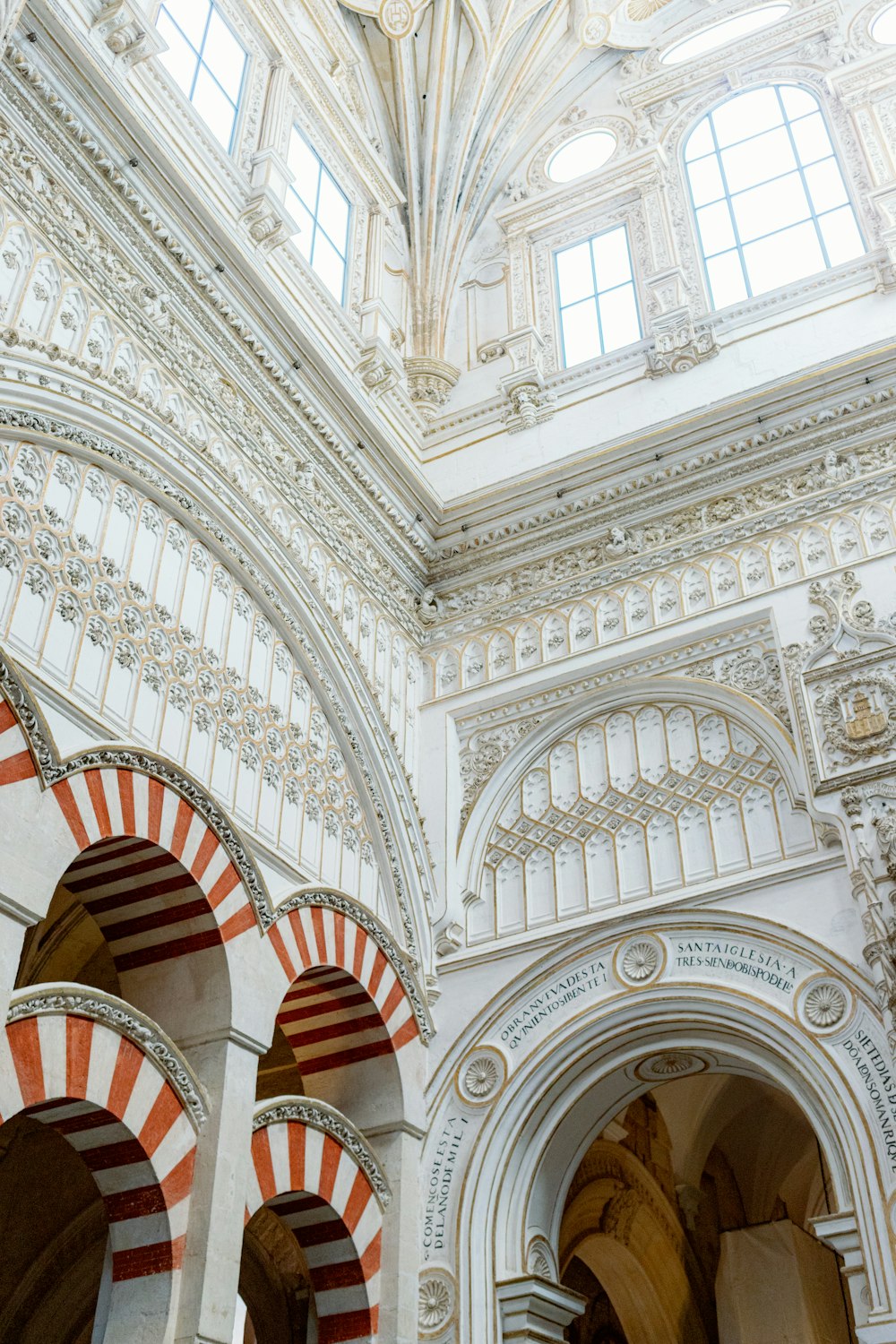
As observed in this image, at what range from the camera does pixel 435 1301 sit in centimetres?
741

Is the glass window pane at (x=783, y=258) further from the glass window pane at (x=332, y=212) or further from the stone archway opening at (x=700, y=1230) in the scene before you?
the stone archway opening at (x=700, y=1230)

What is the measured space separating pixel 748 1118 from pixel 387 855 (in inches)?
196

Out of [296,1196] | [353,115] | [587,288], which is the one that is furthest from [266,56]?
[296,1196]

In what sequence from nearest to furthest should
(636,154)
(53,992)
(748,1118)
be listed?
(53,992)
(748,1118)
(636,154)

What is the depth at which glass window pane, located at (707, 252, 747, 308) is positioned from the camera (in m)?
10.8

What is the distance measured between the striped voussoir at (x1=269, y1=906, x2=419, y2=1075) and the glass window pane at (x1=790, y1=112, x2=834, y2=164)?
7931 mm

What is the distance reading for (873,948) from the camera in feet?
23.0

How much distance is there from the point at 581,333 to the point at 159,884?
22.8ft

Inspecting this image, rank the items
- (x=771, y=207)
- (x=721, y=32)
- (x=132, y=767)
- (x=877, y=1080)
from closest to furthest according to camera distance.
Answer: (x=132, y=767)
(x=877, y=1080)
(x=771, y=207)
(x=721, y=32)

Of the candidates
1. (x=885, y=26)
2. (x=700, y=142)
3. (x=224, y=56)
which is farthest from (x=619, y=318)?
(x=224, y=56)

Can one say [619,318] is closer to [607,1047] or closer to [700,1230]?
[607,1047]

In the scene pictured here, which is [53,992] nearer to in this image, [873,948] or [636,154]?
[873,948]

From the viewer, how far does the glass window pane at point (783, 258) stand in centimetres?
1058

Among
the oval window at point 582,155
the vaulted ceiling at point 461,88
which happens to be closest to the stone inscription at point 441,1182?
the vaulted ceiling at point 461,88
